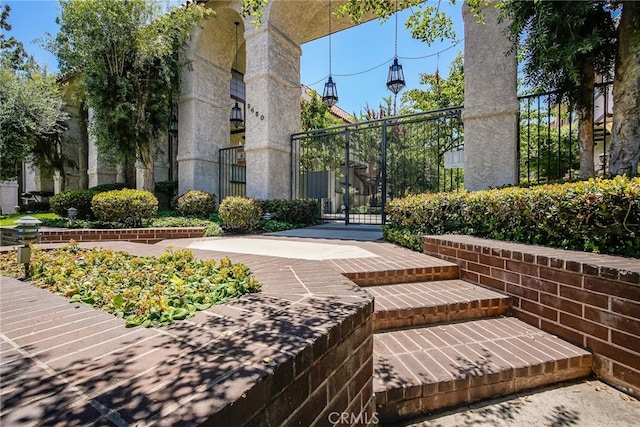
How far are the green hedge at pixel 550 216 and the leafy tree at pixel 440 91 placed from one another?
8.38m

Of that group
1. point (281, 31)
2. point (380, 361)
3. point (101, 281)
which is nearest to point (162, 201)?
point (281, 31)

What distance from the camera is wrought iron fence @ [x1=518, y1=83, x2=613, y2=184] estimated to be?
5059 mm

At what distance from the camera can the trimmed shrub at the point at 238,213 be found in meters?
6.63

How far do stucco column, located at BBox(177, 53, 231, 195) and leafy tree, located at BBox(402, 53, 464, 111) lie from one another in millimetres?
7826

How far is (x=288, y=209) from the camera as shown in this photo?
7730 mm

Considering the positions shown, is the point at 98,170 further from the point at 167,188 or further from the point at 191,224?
the point at 191,224

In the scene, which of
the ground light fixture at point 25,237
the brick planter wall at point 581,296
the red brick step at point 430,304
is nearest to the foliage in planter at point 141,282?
the ground light fixture at point 25,237

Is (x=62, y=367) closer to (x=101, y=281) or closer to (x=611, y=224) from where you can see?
(x=101, y=281)

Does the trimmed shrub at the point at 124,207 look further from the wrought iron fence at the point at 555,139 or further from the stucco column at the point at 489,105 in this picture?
the wrought iron fence at the point at 555,139

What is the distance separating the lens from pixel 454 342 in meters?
2.17

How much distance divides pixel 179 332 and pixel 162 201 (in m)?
11.2

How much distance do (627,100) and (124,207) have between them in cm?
864
